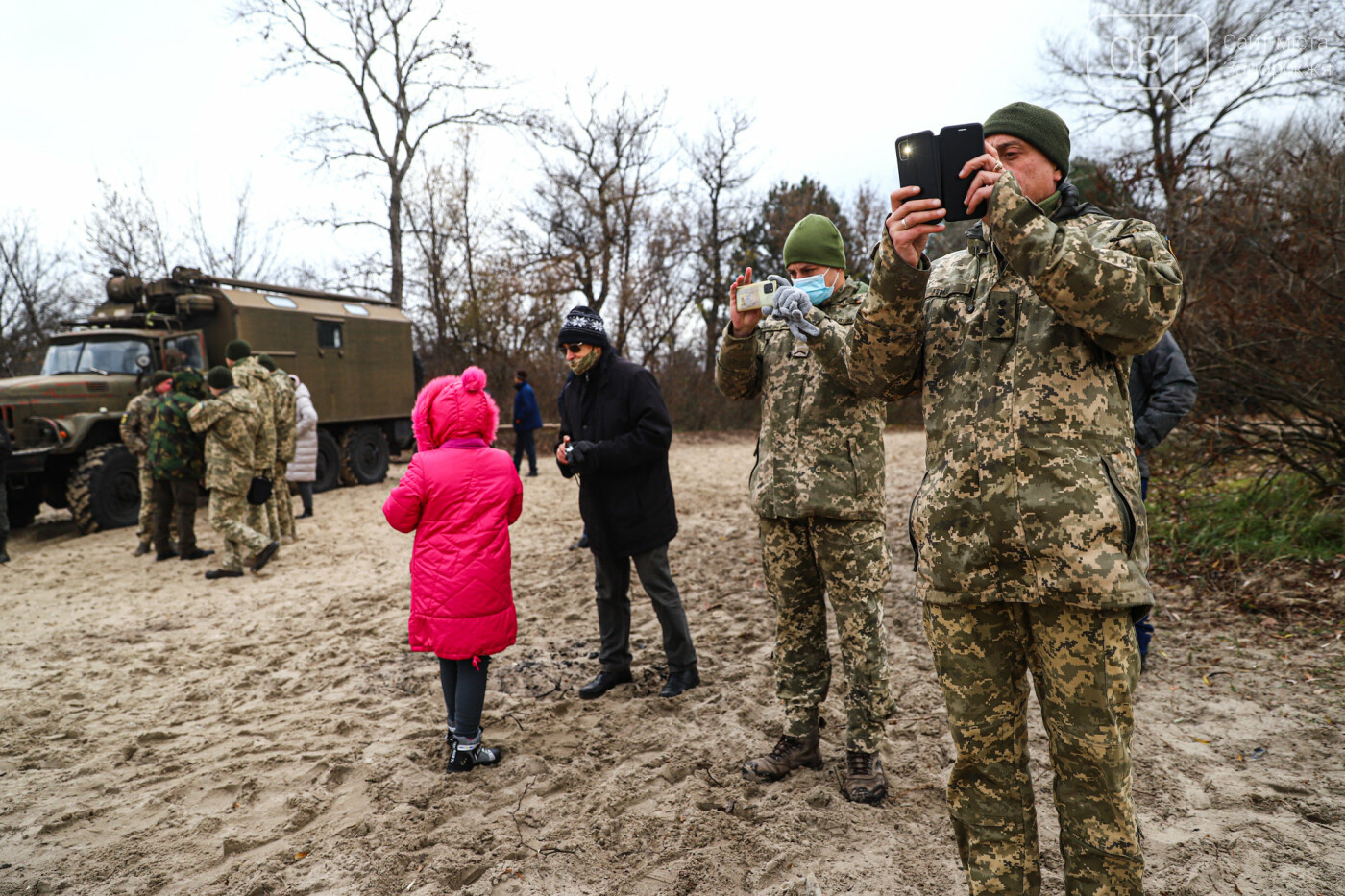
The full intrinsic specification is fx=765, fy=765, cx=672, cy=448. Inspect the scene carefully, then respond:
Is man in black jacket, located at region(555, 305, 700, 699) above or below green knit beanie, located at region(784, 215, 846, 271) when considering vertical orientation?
below

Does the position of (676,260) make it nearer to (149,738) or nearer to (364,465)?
(364,465)

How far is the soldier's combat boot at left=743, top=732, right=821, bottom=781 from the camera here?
306 centimetres

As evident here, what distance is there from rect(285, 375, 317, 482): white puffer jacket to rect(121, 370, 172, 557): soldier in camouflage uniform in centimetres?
146

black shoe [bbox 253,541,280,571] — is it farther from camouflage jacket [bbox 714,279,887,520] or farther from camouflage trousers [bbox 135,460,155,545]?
camouflage jacket [bbox 714,279,887,520]

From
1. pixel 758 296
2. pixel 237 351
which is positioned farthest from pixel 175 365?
pixel 758 296

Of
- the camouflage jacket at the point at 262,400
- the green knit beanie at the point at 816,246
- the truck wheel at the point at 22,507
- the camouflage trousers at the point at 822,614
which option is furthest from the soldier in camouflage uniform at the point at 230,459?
the green knit beanie at the point at 816,246

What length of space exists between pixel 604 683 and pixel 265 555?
468 centimetres

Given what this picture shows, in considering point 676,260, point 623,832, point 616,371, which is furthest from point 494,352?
point 623,832

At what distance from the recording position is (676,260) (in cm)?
2383

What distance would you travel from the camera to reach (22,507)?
9.25m

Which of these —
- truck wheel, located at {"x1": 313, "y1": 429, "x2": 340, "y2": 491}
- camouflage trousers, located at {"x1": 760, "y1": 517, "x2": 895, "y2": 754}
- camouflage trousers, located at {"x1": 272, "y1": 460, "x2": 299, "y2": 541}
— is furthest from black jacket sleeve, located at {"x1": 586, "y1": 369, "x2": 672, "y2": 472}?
truck wheel, located at {"x1": 313, "y1": 429, "x2": 340, "y2": 491}

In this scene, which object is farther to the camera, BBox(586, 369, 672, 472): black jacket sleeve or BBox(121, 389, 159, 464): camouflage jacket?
BBox(121, 389, 159, 464): camouflage jacket

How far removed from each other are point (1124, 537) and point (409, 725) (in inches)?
129

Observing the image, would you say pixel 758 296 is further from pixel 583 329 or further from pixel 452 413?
pixel 452 413
